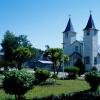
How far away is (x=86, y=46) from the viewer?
65.7 metres

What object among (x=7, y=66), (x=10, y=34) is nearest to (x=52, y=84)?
(x=7, y=66)

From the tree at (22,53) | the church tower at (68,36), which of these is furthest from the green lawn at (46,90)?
the church tower at (68,36)

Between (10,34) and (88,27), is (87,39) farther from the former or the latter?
(10,34)

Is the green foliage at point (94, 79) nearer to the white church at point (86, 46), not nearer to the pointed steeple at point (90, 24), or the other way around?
the white church at point (86, 46)

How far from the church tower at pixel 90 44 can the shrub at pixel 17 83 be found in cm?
4748

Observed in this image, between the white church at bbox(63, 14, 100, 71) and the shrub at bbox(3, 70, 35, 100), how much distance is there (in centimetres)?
4711

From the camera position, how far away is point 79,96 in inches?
731

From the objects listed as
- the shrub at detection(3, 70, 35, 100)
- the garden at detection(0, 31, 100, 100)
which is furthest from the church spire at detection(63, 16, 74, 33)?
the shrub at detection(3, 70, 35, 100)

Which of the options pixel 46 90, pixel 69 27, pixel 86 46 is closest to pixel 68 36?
pixel 69 27

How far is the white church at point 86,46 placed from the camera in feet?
212

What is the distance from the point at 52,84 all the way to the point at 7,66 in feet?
93.3

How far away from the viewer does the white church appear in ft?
212

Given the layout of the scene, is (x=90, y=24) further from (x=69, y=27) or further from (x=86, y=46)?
(x=69, y=27)

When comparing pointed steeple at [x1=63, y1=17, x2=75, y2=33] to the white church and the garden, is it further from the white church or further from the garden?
the garden
